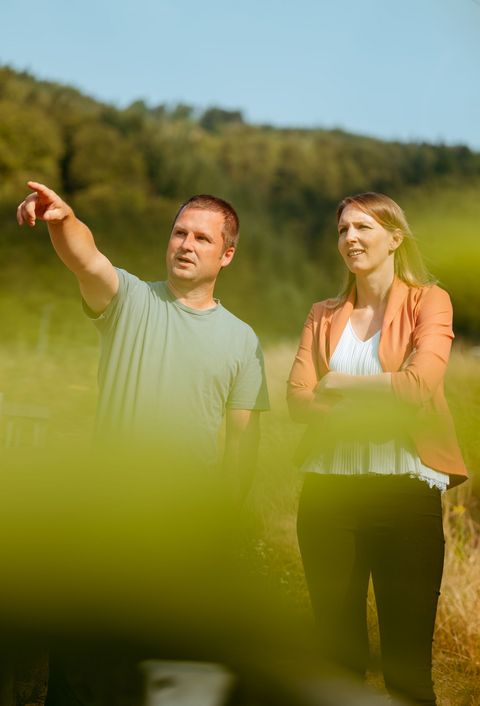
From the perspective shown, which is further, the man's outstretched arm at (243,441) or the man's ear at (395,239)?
the man's ear at (395,239)

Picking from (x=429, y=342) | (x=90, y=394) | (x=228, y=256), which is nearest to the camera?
(x=90, y=394)

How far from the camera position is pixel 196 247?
691mm

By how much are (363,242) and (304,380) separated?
0.51 feet

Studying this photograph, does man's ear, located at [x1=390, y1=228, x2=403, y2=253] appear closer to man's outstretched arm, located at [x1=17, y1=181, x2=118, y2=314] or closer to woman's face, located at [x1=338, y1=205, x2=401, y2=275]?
woman's face, located at [x1=338, y1=205, x2=401, y2=275]

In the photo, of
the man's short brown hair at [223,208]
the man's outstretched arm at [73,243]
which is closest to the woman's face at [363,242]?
the man's short brown hair at [223,208]

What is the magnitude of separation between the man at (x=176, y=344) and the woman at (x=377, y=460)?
6cm

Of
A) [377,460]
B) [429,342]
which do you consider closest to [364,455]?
[377,460]

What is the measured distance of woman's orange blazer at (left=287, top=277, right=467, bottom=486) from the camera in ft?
2.08

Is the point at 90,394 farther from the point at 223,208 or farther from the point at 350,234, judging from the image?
the point at 350,234

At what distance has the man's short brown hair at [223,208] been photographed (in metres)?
0.61

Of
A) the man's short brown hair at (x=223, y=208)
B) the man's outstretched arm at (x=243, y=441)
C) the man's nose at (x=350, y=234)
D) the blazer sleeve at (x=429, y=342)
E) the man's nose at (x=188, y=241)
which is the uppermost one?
the man's nose at (x=350, y=234)

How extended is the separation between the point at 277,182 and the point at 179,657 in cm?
34

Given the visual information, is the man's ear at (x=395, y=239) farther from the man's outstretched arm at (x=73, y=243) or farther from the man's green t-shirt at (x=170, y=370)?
the man's outstretched arm at (x=73, y=243)

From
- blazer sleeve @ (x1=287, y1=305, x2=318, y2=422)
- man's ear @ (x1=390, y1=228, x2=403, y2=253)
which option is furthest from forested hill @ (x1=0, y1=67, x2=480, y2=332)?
man's ear @ (x1=390, y1=228, x2=403, y2=253)
